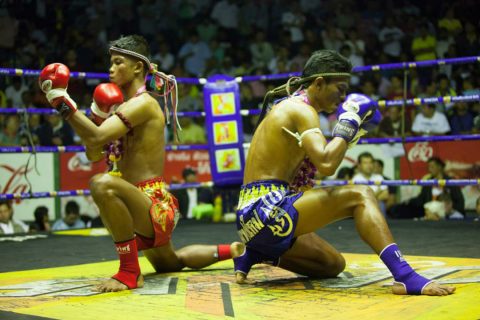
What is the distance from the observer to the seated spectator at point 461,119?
7.48 metres

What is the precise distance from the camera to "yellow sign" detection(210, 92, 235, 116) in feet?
21.2

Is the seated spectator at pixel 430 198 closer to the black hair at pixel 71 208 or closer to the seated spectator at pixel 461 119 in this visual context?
the seated spectator at pixel 461 119

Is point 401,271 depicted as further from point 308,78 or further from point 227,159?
point 227,159

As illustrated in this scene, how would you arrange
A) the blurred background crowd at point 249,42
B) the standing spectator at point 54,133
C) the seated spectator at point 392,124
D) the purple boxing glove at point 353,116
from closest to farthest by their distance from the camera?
the purple boxing glove at point 353,116 < the standing spectator at point 54,133 < the seated spectator at point 392,124 < the blurred background crowd at point 249,42

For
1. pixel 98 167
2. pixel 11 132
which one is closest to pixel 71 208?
pixel 98 167

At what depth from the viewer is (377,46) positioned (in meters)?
10.0

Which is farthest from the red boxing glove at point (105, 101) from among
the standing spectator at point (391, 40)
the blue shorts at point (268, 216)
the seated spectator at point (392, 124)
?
the standing spectator at point (391, 40)

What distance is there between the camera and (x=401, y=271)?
108 inches

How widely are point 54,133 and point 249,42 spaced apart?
4.28 meters

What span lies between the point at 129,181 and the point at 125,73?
1.73 feet

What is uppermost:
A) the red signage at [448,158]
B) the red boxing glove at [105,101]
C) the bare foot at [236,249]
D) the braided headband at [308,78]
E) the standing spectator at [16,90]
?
the standing spectator at [16,90]

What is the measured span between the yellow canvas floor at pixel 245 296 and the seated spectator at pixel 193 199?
3.61 meters

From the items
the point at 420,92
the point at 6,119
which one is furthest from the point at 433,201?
the point at 6,119

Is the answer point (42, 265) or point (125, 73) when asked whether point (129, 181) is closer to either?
point (125, 73)
